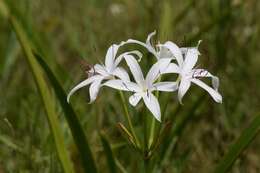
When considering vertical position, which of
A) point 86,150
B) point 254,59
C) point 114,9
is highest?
point 114,9

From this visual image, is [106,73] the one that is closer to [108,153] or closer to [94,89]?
[94,89]

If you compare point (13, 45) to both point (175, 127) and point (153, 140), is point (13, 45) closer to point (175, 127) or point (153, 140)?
point (175, 127)

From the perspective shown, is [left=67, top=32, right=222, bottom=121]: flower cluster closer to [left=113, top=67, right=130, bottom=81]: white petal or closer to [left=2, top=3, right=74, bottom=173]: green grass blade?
[left=113, top=67, right=130, bottom=81]: white petal

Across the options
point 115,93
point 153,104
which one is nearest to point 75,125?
point 153,104

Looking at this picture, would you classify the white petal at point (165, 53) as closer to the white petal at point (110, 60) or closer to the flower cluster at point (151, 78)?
the flower cluster at point (151, 78)

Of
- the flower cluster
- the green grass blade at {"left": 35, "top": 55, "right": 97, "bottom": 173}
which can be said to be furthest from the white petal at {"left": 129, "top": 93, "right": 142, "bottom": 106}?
the green grass blade at {"left": 35, "top": 55, "right": 97, "bottom": 173}

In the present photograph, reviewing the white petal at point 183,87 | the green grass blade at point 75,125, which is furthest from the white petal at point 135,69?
the green grass blade at point 75,125

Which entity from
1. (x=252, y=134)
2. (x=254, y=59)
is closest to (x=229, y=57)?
(x=254, y=59)
